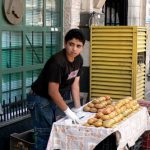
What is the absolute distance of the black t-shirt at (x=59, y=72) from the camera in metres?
5.30

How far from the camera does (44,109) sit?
5617 mm

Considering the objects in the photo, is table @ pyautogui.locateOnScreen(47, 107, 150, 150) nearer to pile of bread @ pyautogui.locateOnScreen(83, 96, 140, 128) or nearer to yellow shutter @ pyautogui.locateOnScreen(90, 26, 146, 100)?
pile of bread @ pyautogui.locateOnScreen(83, 96, 140, 128)

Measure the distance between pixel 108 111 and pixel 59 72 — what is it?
83 centimetres

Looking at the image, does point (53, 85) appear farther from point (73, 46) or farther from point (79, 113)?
point (79, 113)

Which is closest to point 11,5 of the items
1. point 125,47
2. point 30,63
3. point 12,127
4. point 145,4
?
point 30,63

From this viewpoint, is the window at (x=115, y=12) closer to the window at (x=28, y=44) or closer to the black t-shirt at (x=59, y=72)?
the window at (x=28, y=44)

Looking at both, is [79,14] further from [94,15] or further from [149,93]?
[149,93]

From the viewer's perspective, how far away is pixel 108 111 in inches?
219

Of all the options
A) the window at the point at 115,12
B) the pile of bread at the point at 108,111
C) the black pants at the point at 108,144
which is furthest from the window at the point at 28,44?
the window at the point at 115,12

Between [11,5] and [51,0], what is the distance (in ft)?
5.05

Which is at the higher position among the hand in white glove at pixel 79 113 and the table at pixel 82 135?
the hand in white glove at pixel 79 113

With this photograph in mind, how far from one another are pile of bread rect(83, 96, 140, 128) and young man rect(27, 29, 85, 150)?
280mm

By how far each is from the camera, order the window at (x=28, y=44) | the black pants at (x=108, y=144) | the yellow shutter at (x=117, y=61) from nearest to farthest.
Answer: the black pants at (x=108, y=144)
the window at (x=28, y=44)
the yellow shutter at (x=117, y=61)

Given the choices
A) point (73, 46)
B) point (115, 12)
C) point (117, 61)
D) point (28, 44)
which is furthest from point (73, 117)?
point (115, 12)
